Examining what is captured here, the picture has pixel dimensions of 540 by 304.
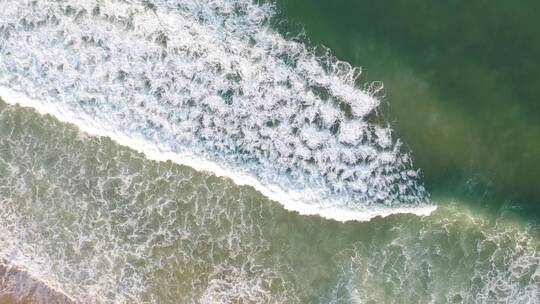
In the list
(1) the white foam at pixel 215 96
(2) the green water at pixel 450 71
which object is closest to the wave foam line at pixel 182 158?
(1) the white foam at pixel 215 96

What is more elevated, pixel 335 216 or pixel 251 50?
pixel 251 50

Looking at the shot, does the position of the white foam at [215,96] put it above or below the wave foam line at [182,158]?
above

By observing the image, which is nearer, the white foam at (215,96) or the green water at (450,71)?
the white foam at (215,96)

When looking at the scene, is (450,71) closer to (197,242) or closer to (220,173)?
(220,173)

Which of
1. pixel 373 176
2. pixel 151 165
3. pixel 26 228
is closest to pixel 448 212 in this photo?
pixel 373 176

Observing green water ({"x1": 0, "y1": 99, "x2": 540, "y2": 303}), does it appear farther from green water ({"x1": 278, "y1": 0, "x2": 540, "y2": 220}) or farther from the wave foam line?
green water ({"x1": 278, "y1": 0, "x2": 540, "y2": 220})

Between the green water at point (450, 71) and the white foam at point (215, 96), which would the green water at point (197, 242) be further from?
the green water at point (450, 71)

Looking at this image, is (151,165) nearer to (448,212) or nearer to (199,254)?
(199,254)
